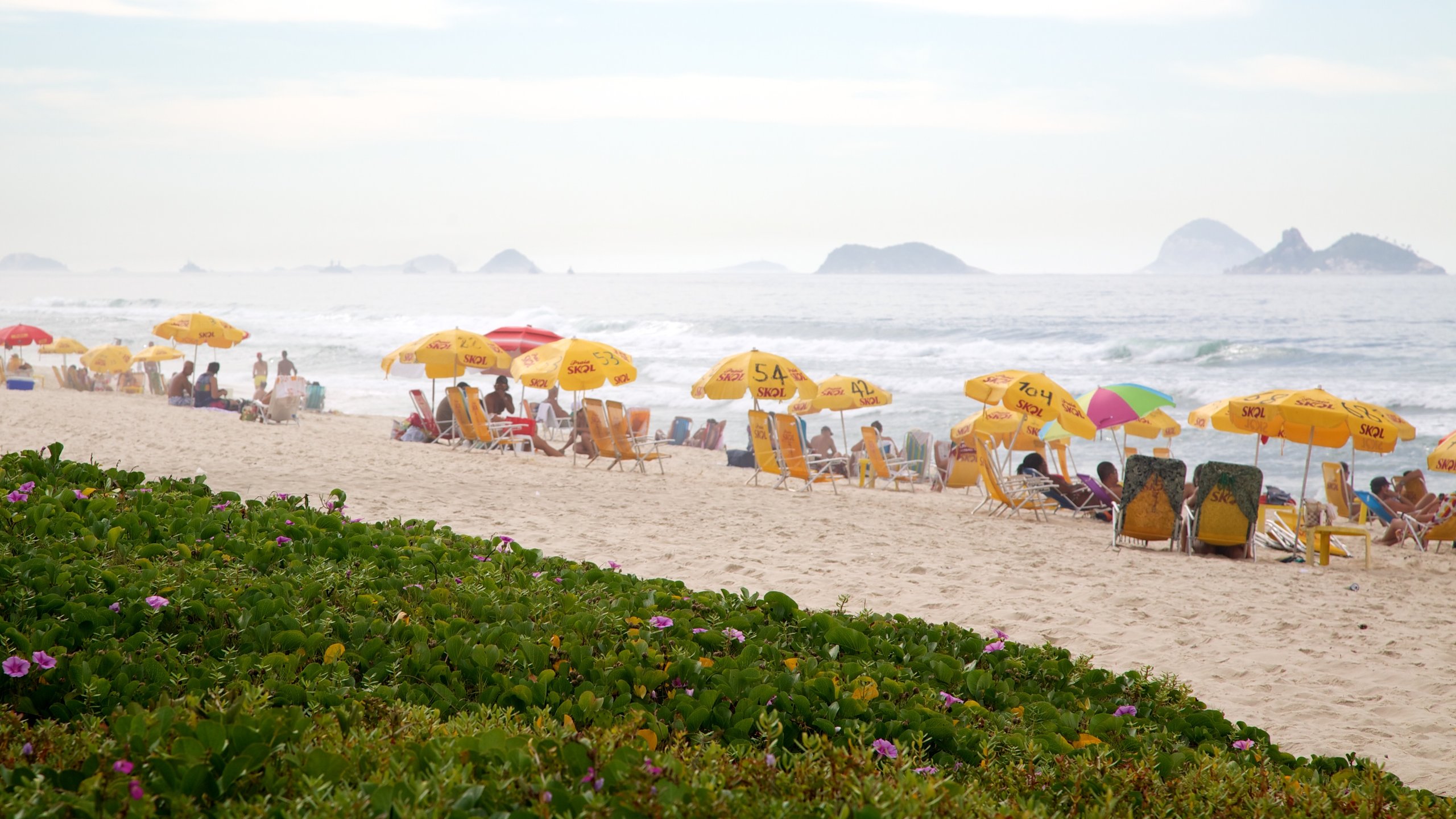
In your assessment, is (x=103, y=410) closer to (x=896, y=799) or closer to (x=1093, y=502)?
(x=1093, y=502)

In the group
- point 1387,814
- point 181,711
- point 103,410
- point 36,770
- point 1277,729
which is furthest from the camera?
point 103,410

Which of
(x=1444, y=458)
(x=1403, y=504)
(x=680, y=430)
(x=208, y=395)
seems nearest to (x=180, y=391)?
(x=208, y=395)

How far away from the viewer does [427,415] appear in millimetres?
15344

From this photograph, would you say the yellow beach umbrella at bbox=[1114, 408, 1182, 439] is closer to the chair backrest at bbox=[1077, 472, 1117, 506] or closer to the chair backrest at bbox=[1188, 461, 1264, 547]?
the chair backrest at bbox=[1077, 472, 1117, 506]

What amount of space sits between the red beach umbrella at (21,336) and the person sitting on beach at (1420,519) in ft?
80.6

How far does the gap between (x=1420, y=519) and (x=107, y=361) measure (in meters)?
23.7

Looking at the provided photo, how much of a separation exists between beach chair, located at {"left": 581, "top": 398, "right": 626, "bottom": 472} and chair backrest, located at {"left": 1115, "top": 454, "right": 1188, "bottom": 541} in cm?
564

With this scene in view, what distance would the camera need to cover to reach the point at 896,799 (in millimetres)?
1731

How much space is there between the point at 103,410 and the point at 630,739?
1681cm

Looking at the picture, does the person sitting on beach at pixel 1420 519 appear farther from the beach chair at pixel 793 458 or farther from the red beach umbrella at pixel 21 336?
the red beach umbrella at pixel 21 336

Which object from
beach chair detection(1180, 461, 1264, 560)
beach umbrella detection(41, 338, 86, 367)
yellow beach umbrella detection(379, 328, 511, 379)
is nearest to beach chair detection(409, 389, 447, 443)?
yellow beach umbrella detection(379, 328, 511, 379)

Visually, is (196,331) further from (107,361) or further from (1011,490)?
(1011,490)

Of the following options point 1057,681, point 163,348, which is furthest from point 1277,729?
point 163,348

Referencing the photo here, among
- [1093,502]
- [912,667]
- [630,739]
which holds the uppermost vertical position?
[630,739]
